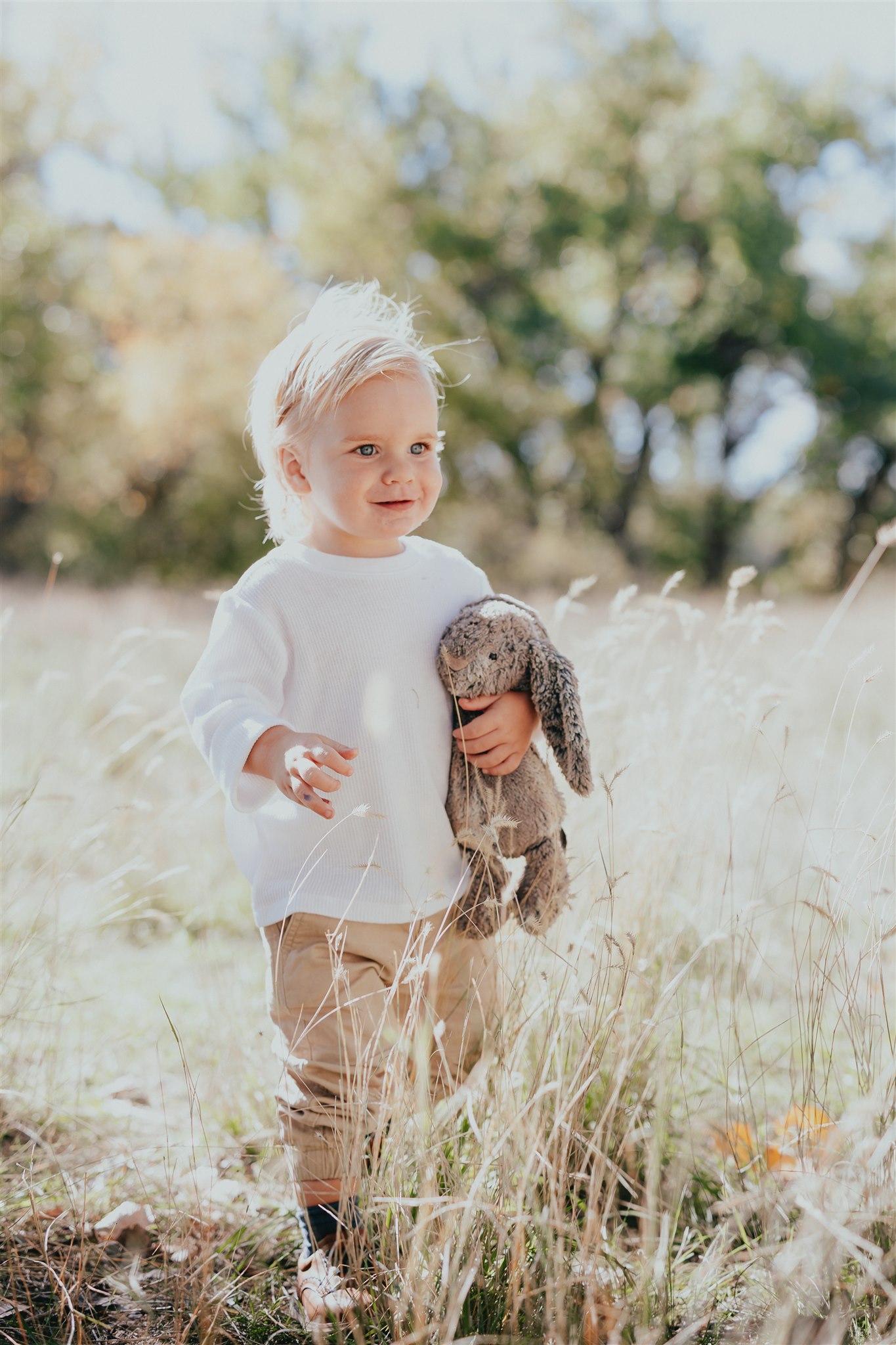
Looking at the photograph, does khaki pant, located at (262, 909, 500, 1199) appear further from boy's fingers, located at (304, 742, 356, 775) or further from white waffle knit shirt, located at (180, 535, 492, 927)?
boy's fingers, located at (304, 742, 356, 775)

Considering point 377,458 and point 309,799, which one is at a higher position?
point 377,458

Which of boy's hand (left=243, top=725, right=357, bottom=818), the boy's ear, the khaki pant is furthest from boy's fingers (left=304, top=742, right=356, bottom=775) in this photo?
the boy's ear

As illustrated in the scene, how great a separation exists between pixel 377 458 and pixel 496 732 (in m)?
0.53

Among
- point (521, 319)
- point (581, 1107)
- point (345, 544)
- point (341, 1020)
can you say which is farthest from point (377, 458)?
point (521, 319)

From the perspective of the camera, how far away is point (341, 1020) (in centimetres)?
163

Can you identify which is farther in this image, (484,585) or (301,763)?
(484,585)

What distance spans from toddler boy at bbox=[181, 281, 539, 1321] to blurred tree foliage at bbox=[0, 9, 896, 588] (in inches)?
677

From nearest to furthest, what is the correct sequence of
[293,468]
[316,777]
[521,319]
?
1. [316,777]
2. [293,468]
3. [521,319]

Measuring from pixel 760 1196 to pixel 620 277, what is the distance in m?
19.9

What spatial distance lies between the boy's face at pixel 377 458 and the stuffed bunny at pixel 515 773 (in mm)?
234

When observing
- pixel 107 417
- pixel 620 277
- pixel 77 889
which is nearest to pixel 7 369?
pixel 107 417

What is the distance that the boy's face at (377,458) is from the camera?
181cm

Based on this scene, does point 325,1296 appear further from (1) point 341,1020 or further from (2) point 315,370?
(2) point 315,370

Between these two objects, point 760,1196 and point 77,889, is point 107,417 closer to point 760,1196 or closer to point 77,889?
point 77,889
